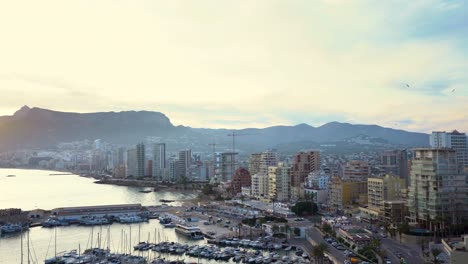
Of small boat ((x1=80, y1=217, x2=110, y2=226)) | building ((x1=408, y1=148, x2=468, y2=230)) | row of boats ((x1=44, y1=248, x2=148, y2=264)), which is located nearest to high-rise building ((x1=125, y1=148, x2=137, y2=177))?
small boat ((x1=80, y1=217, x2=110, y2=226))

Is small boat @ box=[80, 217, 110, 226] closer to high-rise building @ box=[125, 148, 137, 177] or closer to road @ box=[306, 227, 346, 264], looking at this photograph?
road @ box=[306, 227, 346, 264]

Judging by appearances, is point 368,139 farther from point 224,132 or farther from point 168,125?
point 168,125

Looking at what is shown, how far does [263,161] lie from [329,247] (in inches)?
787

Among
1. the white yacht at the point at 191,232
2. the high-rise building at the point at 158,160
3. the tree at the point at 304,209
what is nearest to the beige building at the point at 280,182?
the tree at the point at 304,209

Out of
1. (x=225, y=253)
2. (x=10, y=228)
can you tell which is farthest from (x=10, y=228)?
(x=225, y=253)

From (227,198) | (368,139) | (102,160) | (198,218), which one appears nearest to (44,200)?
(227,198)

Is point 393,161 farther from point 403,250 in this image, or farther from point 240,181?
point 403,250

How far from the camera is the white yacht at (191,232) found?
56.4ft

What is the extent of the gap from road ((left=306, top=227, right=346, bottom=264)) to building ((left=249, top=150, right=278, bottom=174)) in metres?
15.1

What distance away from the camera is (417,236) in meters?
13.5

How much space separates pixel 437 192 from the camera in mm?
14695

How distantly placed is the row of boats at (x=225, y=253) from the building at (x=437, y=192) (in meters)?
4.65

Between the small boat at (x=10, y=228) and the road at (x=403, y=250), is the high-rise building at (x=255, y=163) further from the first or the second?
the road at (x=403, y=250)

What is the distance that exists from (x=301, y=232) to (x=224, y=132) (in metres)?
108
